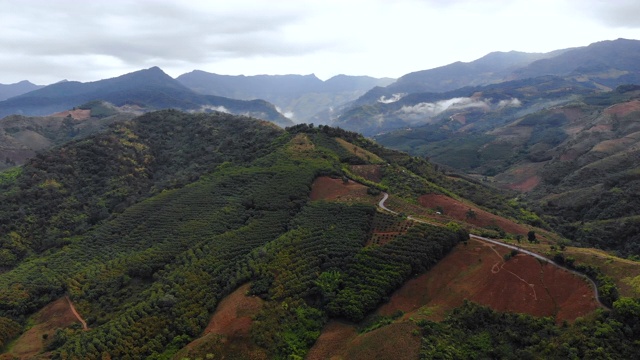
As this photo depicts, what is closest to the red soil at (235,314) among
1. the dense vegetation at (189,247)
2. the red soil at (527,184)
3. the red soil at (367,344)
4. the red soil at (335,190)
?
the dense vegetation at (189,247)

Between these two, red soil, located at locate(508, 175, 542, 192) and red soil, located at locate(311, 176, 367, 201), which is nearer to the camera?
red soil, located at locate(311, 176, 367, 201)

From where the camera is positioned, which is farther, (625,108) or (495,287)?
(625,108)

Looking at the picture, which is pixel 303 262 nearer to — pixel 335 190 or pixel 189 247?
pixel 189 247

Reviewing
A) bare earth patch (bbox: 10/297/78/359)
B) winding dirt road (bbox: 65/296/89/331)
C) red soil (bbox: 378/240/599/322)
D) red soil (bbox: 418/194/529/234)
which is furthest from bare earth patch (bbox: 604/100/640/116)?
bare earth patch (bbox: 10/297/78/359)

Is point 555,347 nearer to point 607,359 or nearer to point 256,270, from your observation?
point 607,359

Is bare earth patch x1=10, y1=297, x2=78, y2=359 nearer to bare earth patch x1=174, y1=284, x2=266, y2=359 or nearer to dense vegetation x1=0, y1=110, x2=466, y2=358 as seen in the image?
dense vegetation x1=0, y1=110, x2=466, y2=358

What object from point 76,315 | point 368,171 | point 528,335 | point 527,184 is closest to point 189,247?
point 76,315
